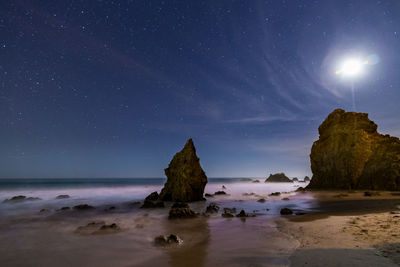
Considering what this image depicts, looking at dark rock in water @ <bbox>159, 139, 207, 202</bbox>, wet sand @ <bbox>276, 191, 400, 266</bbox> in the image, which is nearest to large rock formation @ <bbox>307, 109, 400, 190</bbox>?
dark rock in water @ <bbox>159, 139, 207, 202</bbox>

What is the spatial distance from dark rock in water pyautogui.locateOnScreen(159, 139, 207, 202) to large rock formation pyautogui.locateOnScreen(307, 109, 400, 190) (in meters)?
24.8

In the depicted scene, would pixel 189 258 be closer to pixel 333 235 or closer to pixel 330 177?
pixel 333 235

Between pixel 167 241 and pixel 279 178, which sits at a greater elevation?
pixel 279 178

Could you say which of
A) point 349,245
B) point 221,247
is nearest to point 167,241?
point 221,247

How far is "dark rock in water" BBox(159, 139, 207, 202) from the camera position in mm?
27750

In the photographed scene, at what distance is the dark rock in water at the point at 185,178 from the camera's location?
2775 cm

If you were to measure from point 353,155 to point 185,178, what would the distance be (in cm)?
2853

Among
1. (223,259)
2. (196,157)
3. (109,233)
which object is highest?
(196,157)

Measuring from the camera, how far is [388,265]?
16.2 feet

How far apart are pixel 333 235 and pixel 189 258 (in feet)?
19.3

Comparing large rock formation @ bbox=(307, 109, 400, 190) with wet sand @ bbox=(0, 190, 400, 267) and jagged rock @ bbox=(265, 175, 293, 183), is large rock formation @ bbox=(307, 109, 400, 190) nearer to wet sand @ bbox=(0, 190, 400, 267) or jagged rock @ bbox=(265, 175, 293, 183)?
wet sand @ bbox=(0, 190, 400, 267)

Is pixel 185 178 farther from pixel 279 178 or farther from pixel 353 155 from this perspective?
pixel 279 178

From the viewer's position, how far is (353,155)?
34.0m

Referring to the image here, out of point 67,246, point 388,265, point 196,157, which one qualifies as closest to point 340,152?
point 196,157
